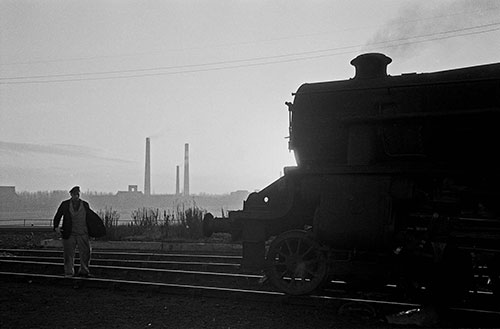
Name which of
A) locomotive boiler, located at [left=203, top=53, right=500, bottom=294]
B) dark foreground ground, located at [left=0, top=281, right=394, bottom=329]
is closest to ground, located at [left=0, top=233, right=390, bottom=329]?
dark foreground ground, located at [left=0, top=281, right=394, bottom=329]

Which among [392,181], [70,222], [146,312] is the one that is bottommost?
[146,312]

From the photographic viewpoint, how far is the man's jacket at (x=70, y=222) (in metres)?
9.31

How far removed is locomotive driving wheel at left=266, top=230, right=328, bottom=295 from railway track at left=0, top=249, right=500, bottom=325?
193 mm

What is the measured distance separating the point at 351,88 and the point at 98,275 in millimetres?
6181

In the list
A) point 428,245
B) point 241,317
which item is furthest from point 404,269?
point 241,317

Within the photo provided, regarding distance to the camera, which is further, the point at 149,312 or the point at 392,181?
the point at 149,312

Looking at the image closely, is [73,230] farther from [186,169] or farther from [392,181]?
[186,169]

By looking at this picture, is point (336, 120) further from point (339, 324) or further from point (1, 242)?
point (1, 242)

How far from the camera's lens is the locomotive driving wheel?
23.1 feet

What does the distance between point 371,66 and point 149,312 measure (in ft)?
14.9

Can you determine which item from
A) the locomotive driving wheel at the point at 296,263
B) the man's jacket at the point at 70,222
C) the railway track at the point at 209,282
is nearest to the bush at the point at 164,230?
the railway track at the point at 209,282

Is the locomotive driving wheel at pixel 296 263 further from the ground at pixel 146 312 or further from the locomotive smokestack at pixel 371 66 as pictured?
the locomotive smokestack at pixel 371 66

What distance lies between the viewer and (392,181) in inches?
256

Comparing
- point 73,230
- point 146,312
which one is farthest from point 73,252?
point 146,312
